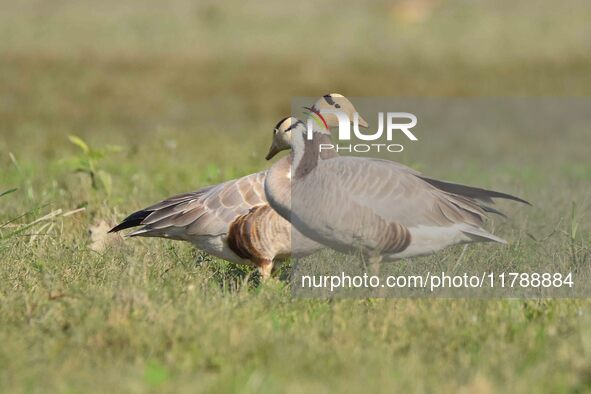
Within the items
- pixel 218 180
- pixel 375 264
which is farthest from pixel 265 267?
pixel 218 180

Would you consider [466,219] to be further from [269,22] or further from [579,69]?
[269,22]

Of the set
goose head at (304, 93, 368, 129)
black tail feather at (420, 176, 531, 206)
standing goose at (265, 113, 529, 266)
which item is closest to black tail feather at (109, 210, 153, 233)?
standing goose at (265, 113, 529, 266)

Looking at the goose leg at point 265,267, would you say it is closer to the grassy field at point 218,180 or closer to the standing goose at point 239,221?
the standing goose at point 239,221

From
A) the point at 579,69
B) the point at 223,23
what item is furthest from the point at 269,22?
the point at 579,69

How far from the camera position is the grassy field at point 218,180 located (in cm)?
449

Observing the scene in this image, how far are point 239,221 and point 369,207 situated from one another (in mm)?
915

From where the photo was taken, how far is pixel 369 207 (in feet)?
19.2

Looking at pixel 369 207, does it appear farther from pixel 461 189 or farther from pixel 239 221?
pixel 239 221

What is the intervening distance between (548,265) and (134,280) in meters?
2.52

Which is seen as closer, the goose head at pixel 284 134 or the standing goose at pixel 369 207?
the standing goose at pixel 369 207

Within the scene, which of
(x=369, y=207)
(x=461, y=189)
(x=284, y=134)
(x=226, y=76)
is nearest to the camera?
(x=369, y=207)

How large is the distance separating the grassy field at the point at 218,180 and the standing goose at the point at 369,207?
397 millimetres

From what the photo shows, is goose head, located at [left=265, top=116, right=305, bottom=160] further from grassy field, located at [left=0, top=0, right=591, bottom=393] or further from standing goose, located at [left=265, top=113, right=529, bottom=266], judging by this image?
grassy field, located at [left=0, top=0, right=591, bottom=393]

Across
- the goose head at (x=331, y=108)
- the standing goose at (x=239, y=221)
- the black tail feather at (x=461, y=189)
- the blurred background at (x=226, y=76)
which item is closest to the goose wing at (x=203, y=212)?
the standing goose at (x=239, y=221)
